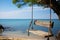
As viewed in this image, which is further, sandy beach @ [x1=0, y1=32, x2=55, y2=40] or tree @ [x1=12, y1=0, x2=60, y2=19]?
sandy beach @ [x1=0, y1=32, x2=55, y2=40]

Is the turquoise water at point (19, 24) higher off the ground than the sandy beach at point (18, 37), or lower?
higher

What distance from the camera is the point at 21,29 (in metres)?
3.46

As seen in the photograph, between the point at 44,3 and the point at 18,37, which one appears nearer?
the point at 44,3

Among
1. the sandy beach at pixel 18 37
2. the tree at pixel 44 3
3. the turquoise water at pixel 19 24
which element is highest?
the tree at pixel 44 3

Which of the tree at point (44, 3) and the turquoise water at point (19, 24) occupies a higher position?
the tree at point (44, 3)

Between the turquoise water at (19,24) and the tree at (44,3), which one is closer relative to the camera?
the tree at (44,3)

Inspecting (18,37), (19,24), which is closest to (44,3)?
(19,24)

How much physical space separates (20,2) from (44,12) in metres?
0.51

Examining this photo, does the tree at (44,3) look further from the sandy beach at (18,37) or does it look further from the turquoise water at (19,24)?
the sandy beach at (18,37)

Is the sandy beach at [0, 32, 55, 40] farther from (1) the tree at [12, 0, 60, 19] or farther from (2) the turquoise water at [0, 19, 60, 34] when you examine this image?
(1) the tree at [12, 0, 60, 19]

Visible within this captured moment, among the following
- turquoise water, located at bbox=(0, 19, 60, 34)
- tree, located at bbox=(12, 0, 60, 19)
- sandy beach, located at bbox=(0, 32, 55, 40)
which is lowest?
sandy beach, located at bbox=(0, 32, 55, 40)

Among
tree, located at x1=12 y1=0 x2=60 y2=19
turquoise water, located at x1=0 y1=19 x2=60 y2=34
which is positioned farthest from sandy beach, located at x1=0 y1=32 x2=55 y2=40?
tree, located at x1=12 y1=0 x2=60 y2=19

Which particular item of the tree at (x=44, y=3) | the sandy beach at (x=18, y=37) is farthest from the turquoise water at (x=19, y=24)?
the tree at (x=44, y=3)

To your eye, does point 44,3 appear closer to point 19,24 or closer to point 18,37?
point 19,24
